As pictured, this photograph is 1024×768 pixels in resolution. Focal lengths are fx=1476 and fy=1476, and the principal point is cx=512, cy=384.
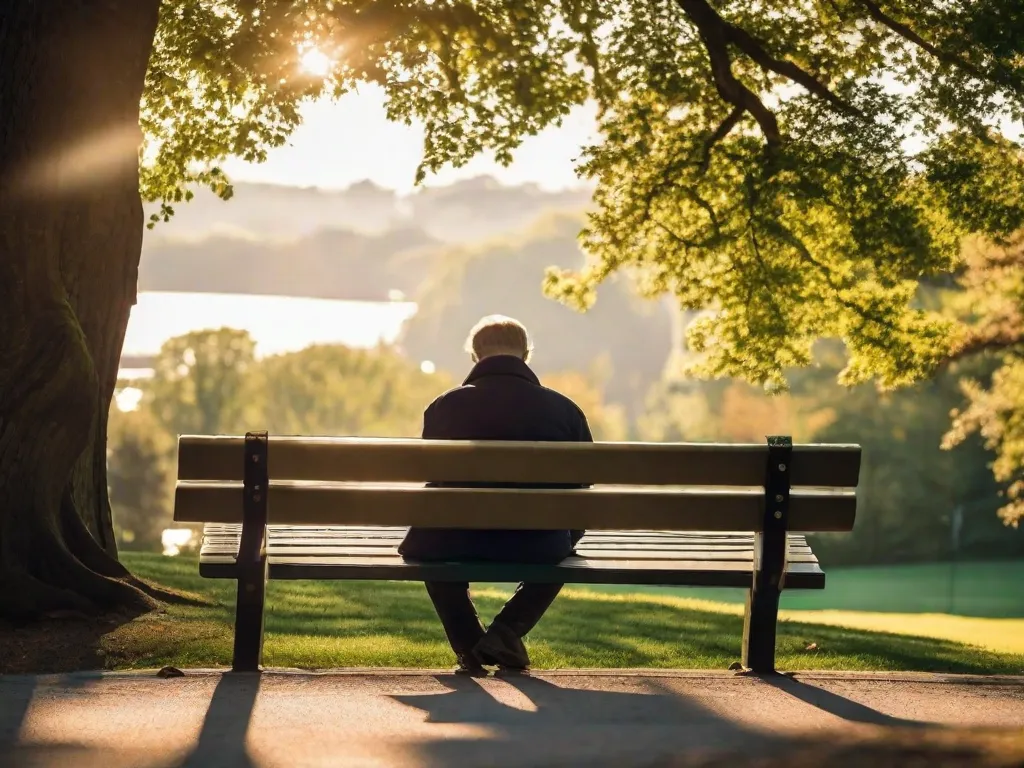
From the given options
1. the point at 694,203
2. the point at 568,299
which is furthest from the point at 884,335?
the point at 568,299

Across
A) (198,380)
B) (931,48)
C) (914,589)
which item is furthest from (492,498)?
(198,380)

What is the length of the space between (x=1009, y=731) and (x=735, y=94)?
1033 centimetres

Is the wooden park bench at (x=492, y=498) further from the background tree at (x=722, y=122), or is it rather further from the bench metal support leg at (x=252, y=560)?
the background tree at (x=722, y=122)

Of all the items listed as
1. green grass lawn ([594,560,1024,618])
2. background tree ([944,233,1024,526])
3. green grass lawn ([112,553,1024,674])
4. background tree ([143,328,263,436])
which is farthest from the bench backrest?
background tree ([143,328,263,436])

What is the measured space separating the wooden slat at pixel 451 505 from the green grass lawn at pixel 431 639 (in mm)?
898

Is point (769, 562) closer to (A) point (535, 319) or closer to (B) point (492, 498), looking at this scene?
(B) point (492, 498)

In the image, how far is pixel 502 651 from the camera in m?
5.49

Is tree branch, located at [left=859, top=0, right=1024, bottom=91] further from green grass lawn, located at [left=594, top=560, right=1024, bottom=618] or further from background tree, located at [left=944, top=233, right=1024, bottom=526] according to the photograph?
green grass lawn, located at [left=594, top=560, right=1024, bottom=618]

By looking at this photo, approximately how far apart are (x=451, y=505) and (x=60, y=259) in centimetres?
313

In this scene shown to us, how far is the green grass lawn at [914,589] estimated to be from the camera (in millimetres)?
45344

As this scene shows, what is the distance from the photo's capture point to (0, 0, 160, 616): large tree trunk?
6879 mm

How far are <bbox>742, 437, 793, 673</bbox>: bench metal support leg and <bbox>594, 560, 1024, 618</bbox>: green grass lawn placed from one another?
39877 mm

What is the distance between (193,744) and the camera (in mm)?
4094

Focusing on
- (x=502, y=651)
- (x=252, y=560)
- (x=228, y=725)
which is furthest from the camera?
(x=502, y=651)
